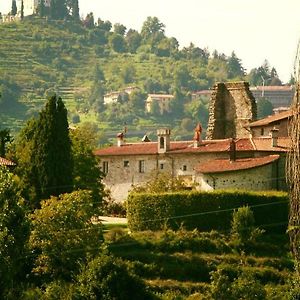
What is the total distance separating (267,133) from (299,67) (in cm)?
5102

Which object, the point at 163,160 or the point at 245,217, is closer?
the point at 245,217

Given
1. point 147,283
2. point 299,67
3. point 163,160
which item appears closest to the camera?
point 299,67

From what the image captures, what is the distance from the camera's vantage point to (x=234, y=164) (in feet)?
203

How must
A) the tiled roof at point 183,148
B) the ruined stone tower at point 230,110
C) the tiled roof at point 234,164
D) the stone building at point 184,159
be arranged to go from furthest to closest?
1. the ruined stone tower at point 230,110
2. the tiled roof at point 183,148
3. the stone building at point 184,159
4. the tiled roof at point 234,164

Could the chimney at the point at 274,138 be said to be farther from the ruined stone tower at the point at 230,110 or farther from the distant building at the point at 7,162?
the distant building at the point at 7,162

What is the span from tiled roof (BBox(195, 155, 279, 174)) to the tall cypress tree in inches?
311

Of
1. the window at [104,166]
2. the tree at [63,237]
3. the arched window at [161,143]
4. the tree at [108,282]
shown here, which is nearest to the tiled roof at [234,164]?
the arched window at [161,143]

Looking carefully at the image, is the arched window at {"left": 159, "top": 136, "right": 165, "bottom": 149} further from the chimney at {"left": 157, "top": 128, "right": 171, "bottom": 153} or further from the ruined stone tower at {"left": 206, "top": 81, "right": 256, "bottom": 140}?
the ruined stone tower at {"left": 206, "top": 81, "right": 256, "bottom": 140}

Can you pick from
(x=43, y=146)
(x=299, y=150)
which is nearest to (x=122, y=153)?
(x=43, y=146)

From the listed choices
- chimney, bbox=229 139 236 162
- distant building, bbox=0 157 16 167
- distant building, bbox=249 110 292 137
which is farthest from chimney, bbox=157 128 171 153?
distant building, bbox=0 157 16 167

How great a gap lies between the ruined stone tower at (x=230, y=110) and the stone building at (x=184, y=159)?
6.84 m

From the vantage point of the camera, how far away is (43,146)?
5947cm

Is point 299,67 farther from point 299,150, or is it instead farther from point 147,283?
point 147,283

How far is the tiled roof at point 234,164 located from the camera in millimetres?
60906
